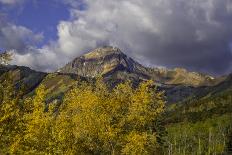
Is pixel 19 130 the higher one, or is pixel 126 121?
pixel 126 121

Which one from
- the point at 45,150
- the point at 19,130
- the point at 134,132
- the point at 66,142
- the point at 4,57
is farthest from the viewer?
the point at 134,132

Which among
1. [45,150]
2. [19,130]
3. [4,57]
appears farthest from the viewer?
[45,150]

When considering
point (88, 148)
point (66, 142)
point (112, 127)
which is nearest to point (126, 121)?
point (112, 127)

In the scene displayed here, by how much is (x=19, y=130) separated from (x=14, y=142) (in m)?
2.35

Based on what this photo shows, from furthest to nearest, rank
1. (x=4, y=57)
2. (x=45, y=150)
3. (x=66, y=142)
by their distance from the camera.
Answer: (x=66, y=142), (x=45, y=150), (x=4, y=57)

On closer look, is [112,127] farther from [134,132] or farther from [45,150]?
[45,150]

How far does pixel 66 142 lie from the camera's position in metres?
44.8

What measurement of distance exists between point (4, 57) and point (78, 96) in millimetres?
23563

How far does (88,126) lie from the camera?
50625mm

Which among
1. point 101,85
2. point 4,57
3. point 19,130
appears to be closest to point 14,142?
point 19,130

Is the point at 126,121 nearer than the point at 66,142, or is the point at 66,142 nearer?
the point at 66,142

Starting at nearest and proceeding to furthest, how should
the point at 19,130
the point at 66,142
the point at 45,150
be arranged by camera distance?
the point at 19,130 → the point at 45,150 → the point at 66,142

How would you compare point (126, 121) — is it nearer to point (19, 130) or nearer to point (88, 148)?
point (88, 148)

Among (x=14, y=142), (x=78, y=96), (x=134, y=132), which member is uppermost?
(x=78, y=96)
